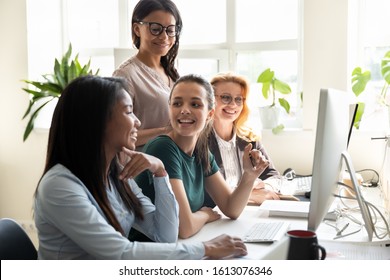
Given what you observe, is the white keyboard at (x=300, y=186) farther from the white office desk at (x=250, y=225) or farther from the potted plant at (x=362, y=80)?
the potted plant at (x=362, y=80)

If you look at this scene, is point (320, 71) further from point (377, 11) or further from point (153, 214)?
point (153, 214)

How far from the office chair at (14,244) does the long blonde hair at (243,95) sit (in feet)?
4.70

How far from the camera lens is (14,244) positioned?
4.80 ft

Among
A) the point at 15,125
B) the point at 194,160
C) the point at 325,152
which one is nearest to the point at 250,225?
the point at 194,160

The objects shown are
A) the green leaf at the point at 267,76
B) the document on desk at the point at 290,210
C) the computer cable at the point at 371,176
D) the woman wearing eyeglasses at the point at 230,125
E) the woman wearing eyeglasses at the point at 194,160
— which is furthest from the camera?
the green leaf at the point at 267,76

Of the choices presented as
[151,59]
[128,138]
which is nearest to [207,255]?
[128,138]

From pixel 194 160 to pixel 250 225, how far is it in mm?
324

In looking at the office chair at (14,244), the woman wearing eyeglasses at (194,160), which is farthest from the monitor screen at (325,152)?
the office chair at (14,244)

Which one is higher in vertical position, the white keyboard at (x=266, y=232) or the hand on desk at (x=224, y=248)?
the hand on desk at (x=224, y=248)

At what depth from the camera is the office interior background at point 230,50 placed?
339cm

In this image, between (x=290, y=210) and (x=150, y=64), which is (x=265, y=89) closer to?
(x=150, y=64)

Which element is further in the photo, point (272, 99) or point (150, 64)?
point (272, 99)

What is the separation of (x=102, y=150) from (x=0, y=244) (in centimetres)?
37
